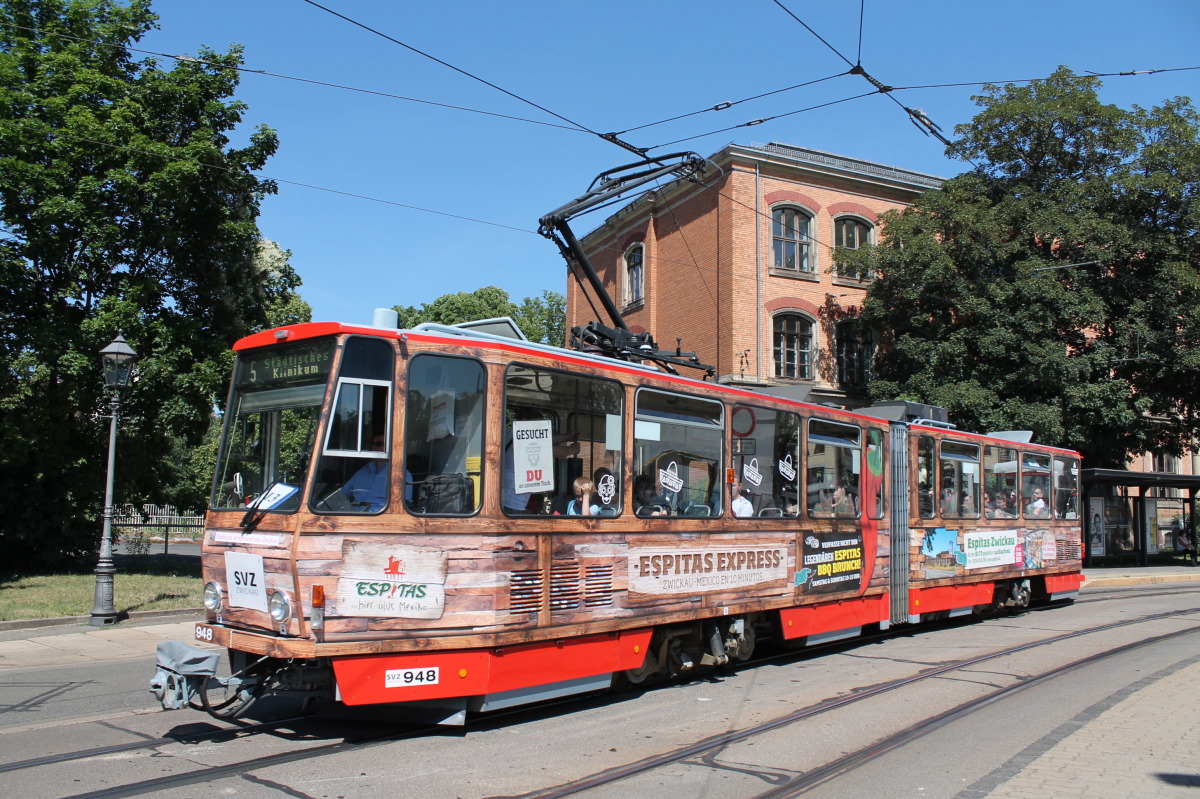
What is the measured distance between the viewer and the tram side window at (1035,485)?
1606 cm

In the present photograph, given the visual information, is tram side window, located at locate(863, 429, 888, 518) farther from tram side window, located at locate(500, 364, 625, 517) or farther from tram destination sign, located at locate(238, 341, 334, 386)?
tram destination sign, located at locate(238, 341, 334, 386)

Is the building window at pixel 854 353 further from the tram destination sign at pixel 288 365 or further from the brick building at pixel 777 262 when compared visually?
the tram destination sign at pixel 288 365

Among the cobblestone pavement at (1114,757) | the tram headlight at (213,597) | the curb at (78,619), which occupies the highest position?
the tram headlight at (213,597)

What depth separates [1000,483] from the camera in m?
15.2

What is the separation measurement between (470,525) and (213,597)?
7.03 ft

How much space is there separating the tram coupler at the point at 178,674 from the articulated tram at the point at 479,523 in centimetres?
2

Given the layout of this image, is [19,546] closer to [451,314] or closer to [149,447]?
[149,447]

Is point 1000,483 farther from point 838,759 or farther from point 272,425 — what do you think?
point 272,425

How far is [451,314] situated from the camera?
52.8 m

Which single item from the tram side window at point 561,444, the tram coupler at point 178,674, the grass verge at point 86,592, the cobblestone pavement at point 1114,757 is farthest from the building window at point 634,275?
the tram coupler at point 178,674

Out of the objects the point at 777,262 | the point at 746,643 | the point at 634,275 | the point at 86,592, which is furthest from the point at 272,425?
the point at 634,275

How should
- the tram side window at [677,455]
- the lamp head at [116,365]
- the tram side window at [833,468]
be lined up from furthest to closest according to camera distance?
1. the lamp head at [116,365]
2. the tram side window at [833,468]
3. the tram side window at [677,455]

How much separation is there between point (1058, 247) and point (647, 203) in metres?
13.8

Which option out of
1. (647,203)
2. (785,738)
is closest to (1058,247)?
(647,203)
